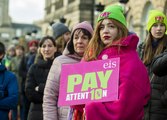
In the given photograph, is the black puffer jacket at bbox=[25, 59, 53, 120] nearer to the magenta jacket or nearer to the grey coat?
the grey coat

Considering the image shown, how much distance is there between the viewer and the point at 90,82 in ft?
12.3

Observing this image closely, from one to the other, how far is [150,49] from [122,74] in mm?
2330

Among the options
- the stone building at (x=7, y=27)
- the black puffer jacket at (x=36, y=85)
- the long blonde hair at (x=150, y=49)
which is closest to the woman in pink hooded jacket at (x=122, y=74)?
the long blonde hair at (x=150, y=49)

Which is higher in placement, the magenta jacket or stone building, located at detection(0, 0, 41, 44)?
stone building, located at detection(0, 0, 41, 44)

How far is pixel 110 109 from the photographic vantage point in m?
3.53

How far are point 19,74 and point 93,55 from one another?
320 inches

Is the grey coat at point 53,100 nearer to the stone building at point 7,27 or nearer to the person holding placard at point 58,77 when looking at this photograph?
the person holding placard at point 58,77

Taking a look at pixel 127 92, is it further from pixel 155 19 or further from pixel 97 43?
pixel 155 19

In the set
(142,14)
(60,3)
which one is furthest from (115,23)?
(60,3)

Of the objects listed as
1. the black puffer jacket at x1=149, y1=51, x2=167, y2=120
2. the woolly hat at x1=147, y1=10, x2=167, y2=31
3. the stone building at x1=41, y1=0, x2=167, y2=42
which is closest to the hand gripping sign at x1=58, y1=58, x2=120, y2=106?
the black puffer jacket at x1=149, y1=51, x2=167, y2=120

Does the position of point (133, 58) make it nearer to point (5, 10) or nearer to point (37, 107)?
point (37, 107)

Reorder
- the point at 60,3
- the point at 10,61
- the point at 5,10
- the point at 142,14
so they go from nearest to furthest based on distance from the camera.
Result: 1. the point at 10,61
2. the point at 142,14
3. the point at 60,3
4. the point at 5,10

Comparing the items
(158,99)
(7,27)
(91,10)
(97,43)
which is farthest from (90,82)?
(7,27)

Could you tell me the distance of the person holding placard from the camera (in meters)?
4.69
